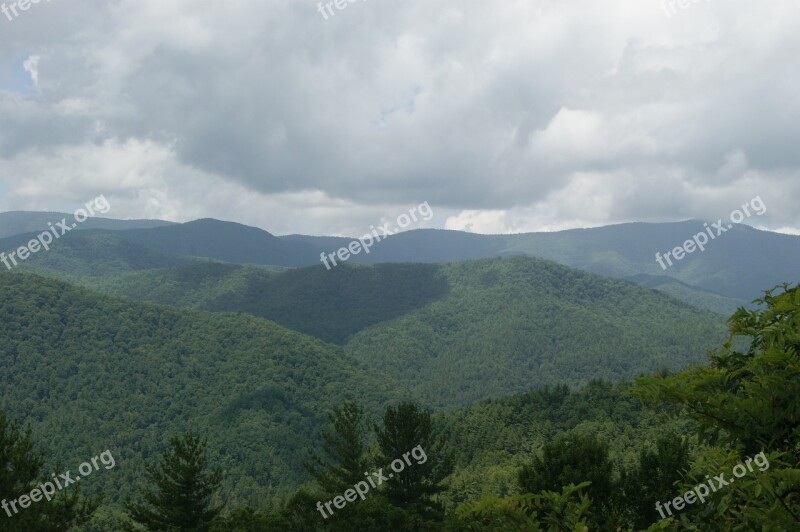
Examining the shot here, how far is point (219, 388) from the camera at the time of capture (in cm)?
19712

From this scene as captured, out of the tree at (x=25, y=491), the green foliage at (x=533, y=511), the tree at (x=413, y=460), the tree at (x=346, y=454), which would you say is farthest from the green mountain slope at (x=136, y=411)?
the green foliage at (x=533, y=511)

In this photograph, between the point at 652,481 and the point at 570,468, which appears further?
the point at 652,481

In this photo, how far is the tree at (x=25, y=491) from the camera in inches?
975

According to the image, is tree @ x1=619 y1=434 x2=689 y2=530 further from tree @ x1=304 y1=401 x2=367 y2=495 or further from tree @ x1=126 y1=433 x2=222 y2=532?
tree @ x1=126 y1=433 x2=222 y2=532

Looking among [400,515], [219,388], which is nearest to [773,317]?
[400,515]

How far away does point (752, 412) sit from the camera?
14.7ft

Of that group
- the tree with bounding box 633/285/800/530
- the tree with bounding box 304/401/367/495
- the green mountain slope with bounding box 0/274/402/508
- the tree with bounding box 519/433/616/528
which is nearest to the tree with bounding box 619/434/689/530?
the tree with bounding box 519/433/616/528

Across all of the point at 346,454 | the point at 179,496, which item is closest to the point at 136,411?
the point at 346,454

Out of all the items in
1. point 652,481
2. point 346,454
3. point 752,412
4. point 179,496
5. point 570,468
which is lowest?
point 652,481

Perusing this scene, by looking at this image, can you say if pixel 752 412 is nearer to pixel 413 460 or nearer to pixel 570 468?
pixel 570 468

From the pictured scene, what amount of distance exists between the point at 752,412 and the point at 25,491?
30.7 m

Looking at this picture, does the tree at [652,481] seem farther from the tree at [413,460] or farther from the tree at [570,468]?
the tree at [413,460]

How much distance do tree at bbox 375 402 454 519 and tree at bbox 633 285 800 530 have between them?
104ft

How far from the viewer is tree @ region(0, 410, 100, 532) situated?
81.3 feet
